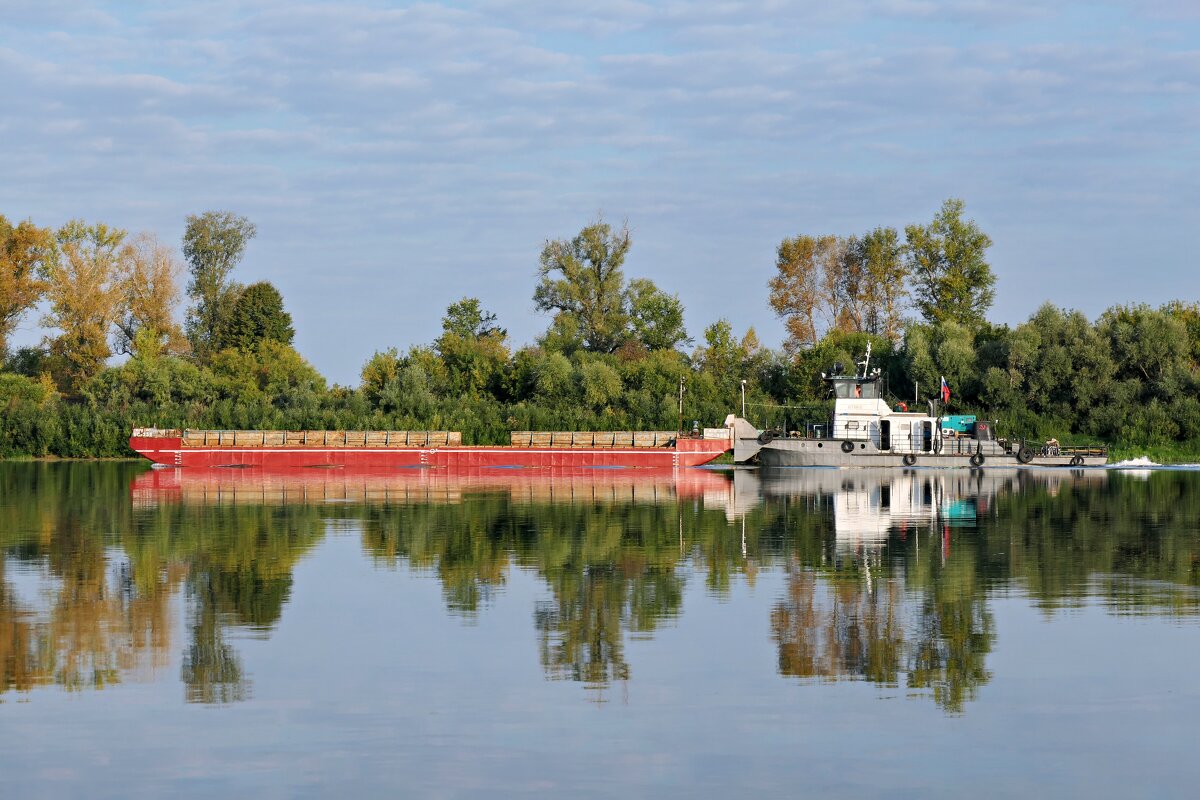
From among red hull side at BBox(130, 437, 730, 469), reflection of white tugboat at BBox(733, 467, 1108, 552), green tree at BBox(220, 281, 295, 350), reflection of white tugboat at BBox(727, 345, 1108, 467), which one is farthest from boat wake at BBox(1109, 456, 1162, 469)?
green tree at BBox(220, 281, 295, 350)

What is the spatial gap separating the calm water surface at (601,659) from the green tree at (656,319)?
60468 mm

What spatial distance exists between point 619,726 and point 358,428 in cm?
6502

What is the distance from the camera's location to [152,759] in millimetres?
12141

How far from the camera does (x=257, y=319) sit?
97812 mm

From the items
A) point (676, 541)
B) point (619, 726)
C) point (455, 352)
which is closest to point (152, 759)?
point (619, 726)

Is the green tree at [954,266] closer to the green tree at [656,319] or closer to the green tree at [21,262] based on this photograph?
the green tree at [656,319]

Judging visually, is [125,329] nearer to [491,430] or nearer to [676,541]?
[491,430]

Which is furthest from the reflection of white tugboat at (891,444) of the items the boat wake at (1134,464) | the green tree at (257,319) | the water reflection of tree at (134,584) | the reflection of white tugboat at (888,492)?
the green tree at (257,319)

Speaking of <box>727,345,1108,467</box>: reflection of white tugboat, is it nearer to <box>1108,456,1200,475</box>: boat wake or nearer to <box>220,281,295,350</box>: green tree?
<box>1108,456,1200,475</box>: boat wake

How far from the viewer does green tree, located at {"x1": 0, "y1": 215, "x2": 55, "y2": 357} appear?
→ 9075 cm

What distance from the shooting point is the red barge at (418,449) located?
67438 millimetres

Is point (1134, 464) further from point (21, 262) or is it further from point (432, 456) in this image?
point (21, 262)

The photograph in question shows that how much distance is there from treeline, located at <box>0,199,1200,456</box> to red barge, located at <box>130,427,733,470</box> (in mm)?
5477

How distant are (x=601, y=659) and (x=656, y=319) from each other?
7818 cm
